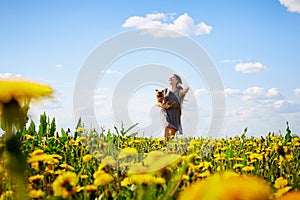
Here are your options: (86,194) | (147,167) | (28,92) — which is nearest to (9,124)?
(28,92)

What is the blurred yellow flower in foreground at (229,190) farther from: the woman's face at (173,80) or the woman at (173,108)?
the woman's face at (173,80)

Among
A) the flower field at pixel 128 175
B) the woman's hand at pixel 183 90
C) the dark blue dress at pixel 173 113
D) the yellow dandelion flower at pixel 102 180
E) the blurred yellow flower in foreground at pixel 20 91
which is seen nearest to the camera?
the flower field at pixel 128 175

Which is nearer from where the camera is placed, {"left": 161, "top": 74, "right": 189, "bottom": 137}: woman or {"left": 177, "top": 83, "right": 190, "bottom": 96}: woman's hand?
{"left": 177, "top": 83, "right": 190, "bottom": 96}: woman's hand

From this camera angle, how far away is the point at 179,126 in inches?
512

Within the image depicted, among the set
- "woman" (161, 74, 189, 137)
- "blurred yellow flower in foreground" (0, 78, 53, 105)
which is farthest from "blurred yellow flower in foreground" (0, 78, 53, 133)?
"woman" (161, 74, 189, 137)

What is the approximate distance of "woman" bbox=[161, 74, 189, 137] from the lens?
501 inches

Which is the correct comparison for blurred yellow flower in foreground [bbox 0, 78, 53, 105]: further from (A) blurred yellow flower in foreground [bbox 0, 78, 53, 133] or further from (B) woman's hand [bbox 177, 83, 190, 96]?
(B) woman's hand [bbox 177, 83, 190, 96]

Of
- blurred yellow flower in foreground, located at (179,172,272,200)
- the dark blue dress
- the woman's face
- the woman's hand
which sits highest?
the woman's face

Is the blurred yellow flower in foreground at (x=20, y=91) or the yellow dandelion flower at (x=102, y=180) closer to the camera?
the blurred yellow flower in foreground at (x=20, y=91)

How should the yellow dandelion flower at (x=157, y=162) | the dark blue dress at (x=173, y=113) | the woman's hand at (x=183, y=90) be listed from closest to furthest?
the yellow dandelion flower at (x=157, y=162)
the woman's hand at (x=183, y=90)
the dark blue dress at (x=173, y=113)

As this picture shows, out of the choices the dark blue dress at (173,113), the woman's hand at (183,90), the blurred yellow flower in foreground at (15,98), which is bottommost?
the blurred yellow flower in foreground at (15,98)

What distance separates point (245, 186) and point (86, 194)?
1238mm

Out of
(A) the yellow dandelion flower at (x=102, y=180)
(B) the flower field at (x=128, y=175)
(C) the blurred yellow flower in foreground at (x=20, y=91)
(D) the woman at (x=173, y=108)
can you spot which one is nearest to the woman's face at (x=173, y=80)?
(D) the woman at (x=173, y=108)

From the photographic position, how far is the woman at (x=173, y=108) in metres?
12.7
